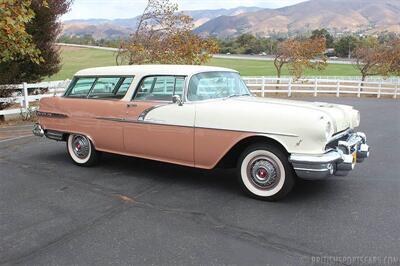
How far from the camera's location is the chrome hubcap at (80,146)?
22.4ft

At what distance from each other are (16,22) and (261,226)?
704 centimetres

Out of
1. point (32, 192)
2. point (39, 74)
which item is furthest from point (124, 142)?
point (39, 74)

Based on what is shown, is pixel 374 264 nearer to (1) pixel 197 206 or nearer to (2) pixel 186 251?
(2) pixel 186 251

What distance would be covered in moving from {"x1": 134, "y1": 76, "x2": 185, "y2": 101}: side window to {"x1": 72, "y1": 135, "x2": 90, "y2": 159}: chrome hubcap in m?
1.29

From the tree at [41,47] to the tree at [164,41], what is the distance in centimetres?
308

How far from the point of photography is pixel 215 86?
600 cm

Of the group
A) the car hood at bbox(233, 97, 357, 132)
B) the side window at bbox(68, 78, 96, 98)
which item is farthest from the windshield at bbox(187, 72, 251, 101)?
the side window at bbox(68, 78, 96, 98)

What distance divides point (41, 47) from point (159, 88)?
29.3ft

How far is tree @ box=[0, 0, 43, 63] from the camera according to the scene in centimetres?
852

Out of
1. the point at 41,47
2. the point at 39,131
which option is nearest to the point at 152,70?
the point at 39,131

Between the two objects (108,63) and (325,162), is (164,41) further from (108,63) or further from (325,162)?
(108,63)

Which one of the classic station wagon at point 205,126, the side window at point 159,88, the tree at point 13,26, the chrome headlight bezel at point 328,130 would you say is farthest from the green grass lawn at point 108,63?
the chrome headlight bezel at point 328,130

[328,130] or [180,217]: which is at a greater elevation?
[328,130]

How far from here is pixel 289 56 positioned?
30.5 m
